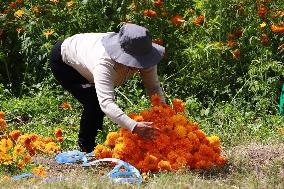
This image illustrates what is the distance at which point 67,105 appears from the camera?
6.19 meters

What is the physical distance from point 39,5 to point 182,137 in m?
3.28

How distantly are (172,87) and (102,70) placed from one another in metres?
2.47

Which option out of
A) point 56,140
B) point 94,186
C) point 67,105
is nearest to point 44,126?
point 67,105

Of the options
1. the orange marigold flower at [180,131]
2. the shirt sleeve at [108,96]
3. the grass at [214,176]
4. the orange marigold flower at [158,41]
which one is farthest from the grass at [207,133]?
the orange marigold flower at [158,41]

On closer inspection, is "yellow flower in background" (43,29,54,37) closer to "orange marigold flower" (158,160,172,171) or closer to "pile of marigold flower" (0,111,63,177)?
"pile of marigold flower" (0,111,63,177)

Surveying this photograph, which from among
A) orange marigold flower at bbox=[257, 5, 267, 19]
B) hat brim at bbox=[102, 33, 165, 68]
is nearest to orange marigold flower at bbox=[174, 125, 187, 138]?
hat brim at bbox=[102, 33, 165, 68]

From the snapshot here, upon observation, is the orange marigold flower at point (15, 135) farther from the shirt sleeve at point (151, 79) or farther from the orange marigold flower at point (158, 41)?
the orange marigold flower at point (158, 41)

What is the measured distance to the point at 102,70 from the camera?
4.18 meters

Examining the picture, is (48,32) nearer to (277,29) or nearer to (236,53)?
(236,53)

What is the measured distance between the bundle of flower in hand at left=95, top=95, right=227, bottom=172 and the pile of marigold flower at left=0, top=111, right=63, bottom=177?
480mm

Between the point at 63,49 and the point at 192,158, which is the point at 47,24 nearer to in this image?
the point at 63,49

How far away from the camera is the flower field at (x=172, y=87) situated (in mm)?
4375

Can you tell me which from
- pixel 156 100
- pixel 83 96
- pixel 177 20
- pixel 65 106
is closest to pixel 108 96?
pixel 156 100

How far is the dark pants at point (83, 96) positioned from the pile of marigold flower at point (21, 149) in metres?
0.23
